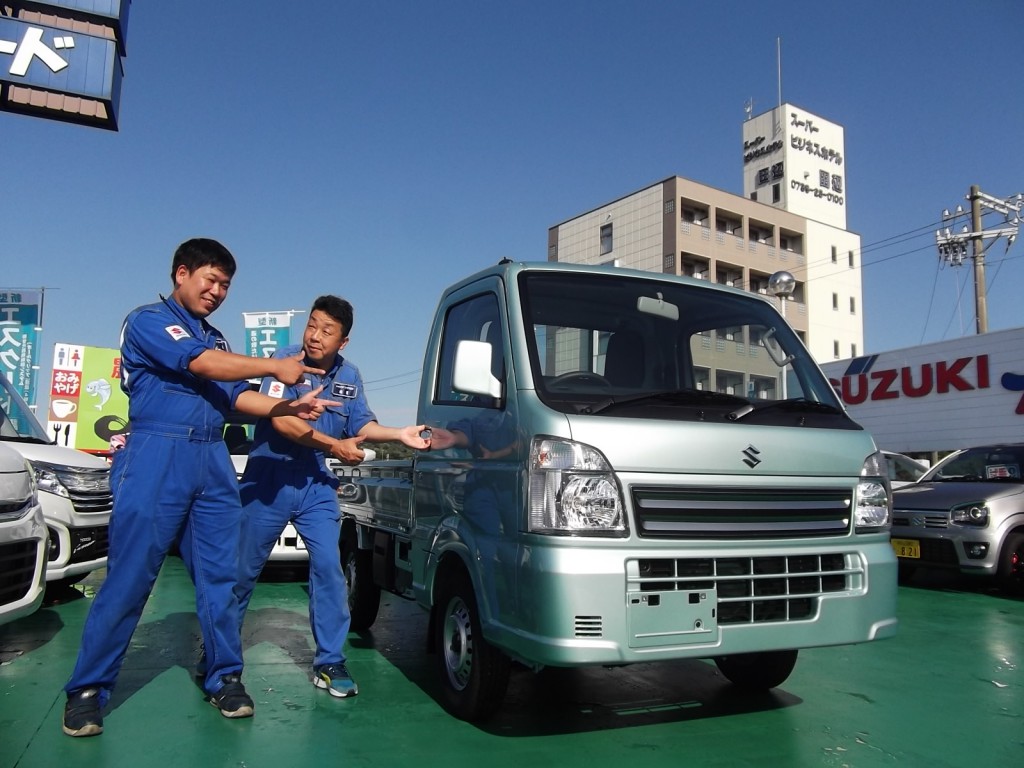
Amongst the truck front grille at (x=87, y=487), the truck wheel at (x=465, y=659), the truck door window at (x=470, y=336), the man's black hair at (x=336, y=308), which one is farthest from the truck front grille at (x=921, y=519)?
the truck front grille at (x=87, y=487)

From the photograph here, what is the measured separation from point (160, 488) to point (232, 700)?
103cm

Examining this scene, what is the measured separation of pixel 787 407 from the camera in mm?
3531

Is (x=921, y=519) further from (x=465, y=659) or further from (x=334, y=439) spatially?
(x=334, y=439)

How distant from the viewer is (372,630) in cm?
579

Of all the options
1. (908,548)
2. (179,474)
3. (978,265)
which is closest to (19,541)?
(179,474)

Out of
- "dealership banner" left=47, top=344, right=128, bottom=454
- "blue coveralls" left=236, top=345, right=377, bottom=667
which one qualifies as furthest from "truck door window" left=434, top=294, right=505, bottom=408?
"dealership banner" left=47, top=344, right=128, bottom=454

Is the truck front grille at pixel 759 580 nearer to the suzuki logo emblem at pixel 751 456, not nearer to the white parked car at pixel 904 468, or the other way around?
the suzuki logo emblem at pixel 751 456

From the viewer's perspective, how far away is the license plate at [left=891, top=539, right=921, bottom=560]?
824 cm

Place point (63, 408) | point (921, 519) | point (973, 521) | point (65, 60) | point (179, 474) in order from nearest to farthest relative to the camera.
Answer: point (179, 474)
point (973, 521)
point (921, 519)
point (65, 60)
point (63, 408)

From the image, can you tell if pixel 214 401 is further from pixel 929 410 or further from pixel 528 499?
pixel 929 410

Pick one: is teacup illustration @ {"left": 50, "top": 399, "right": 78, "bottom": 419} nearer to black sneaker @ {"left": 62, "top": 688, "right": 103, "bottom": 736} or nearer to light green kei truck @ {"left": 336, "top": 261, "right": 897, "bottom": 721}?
light green kei truck @ {"left": 336, "top": 261, "right": 897, "bottom": 721}

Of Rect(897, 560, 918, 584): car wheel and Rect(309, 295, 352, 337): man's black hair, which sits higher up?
Rect(309, 295, 352, 337): man's black hair

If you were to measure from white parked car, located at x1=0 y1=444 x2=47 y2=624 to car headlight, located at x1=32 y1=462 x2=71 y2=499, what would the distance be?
1.90 m

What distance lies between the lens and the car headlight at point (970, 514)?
7820mm
